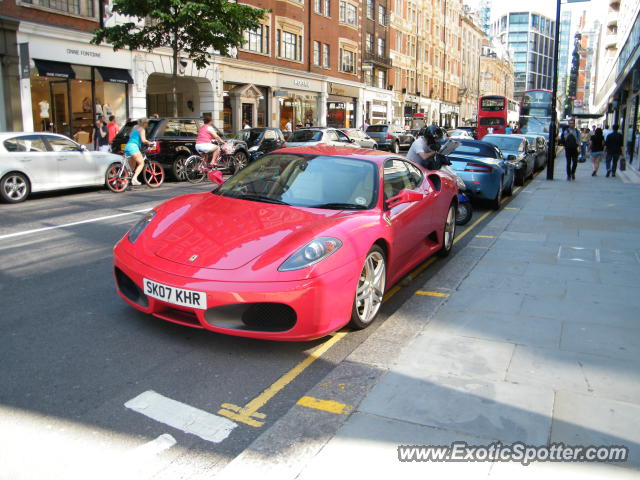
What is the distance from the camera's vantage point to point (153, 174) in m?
14.8

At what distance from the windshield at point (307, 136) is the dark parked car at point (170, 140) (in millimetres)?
4764

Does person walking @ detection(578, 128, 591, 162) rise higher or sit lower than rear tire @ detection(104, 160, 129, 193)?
higher

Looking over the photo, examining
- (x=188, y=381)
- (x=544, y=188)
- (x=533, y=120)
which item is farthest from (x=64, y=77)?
(x=533, y=120)

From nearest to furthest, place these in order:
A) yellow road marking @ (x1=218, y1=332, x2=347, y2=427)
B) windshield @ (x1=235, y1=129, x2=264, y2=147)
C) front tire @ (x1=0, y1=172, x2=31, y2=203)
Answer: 1. yellow road marking @ (x1=218, y1=332, x2=347, y2=427)
2. front tire @ (x1=0, y1=172, x2=31, y2=203)
3. windshield @ (x1=235, y1=129, x2=264, y2=147)

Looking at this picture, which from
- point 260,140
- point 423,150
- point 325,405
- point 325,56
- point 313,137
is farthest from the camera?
point 325,56

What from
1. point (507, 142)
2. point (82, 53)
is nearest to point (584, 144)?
point (507, 142)

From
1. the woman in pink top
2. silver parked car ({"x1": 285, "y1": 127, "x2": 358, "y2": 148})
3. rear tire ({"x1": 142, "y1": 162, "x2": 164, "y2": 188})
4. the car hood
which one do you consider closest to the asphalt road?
the car hood

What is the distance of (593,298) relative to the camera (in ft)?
18.2

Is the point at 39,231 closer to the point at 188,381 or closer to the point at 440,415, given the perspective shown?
the point at 188,381

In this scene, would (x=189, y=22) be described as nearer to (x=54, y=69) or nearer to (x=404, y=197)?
(x=54, y=69)

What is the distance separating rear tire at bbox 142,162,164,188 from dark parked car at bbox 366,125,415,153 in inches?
759

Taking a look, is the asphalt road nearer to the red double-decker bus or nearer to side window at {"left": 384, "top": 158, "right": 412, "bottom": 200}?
side window at {"left": 384, "top": 158, "right": 412, "bottom": 200}

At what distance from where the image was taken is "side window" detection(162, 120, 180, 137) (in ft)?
52.5

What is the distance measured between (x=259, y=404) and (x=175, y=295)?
103cm
